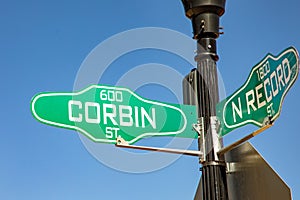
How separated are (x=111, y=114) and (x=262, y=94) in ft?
3.00

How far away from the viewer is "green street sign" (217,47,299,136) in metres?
2.73

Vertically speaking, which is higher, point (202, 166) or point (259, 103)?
point (259, 103)

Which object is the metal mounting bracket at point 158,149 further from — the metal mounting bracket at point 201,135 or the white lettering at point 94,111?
the white lettering at point 94,111

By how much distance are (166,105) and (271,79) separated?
30.2 inches

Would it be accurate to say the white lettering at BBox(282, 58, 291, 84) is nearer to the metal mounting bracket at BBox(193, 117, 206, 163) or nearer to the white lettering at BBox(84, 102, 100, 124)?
the metal mounting bracket at BBox(193, 117, 206, 163)

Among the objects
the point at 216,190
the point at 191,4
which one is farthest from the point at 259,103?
the point at 191,4

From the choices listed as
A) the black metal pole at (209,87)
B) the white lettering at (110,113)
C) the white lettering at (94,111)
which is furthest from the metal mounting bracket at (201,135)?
the white lettering at (94,111)

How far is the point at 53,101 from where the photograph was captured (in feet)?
10.4

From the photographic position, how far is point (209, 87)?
342 cm

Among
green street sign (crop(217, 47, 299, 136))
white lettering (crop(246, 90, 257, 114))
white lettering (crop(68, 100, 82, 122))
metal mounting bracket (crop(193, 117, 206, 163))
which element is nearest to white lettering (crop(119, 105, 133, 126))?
white lettering (crop(68, 100, 82, 122))

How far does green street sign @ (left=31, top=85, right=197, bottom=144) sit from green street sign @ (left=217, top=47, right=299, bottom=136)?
10.1 inches

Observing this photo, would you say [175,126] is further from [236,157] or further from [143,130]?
[236,157]

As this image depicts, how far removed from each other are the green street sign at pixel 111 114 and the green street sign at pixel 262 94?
26 centimetres

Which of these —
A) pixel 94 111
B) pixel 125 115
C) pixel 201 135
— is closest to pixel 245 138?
pixel 201 135
